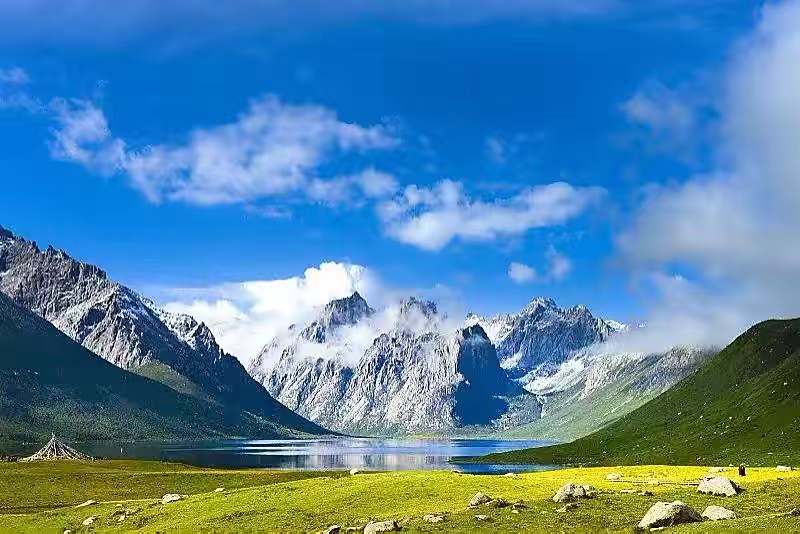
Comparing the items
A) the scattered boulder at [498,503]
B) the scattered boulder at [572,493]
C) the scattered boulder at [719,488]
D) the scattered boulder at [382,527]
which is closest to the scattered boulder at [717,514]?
the scattered boulder at [572,493]

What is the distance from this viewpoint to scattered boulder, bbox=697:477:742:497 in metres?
64.2

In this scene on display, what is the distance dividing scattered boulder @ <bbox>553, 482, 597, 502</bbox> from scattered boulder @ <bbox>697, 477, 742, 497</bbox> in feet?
33.8

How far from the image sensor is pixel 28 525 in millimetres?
82625

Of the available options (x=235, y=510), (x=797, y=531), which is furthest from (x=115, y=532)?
(x=797, y=531)

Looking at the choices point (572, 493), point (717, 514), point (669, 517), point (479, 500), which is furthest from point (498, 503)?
point (717, 514)

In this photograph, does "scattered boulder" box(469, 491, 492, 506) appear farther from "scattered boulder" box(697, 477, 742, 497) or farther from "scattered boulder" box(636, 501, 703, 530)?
"scattered boulder" box(697, 477, 742, 497)

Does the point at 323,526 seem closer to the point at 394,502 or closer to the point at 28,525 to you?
the point at 394,502

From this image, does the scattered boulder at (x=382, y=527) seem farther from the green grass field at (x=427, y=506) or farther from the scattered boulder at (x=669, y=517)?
the scattered boulder at (x=669, y=517)

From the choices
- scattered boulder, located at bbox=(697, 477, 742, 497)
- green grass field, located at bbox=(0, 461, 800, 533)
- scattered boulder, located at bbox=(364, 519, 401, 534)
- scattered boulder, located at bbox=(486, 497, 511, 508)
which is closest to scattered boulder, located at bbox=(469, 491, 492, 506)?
scattered boulder, located at bbox=(486, 497, 511, 508)

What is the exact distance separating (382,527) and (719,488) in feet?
102

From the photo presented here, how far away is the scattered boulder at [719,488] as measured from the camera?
64.2 meters

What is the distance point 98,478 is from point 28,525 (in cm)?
6097

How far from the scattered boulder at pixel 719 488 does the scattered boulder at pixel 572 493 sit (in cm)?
1029

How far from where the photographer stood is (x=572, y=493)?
62.7 m
